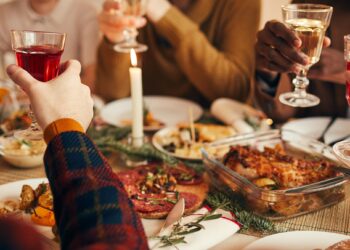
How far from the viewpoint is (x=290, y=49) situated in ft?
4.81

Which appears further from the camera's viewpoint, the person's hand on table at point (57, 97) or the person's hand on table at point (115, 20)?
the person's hand on table at point (115, 20)

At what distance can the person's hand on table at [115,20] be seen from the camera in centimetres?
210

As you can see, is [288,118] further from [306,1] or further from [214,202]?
[214,202]

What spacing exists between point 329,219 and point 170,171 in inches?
19.6

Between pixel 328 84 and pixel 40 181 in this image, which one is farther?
pixel 328 84

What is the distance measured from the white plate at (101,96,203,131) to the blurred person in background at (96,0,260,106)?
10.9 inches

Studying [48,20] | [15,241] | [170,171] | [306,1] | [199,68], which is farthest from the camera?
[48,20]

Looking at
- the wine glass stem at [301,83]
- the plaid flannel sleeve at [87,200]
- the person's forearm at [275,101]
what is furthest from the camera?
the person's forearm at [275,101]

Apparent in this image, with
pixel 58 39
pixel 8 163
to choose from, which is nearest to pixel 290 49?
pixel 58 39

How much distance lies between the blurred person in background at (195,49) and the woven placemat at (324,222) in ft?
4.12

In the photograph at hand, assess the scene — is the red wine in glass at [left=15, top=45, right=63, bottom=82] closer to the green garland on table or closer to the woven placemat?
the green garland on table

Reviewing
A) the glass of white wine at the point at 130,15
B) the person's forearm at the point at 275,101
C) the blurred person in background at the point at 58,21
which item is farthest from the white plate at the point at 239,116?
the blurred person in background at the point at 58,21

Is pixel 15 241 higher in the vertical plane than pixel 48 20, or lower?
higher

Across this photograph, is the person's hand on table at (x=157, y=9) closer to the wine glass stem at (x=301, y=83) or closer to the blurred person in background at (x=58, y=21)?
the blurred person in background at (x=58, y=21)
